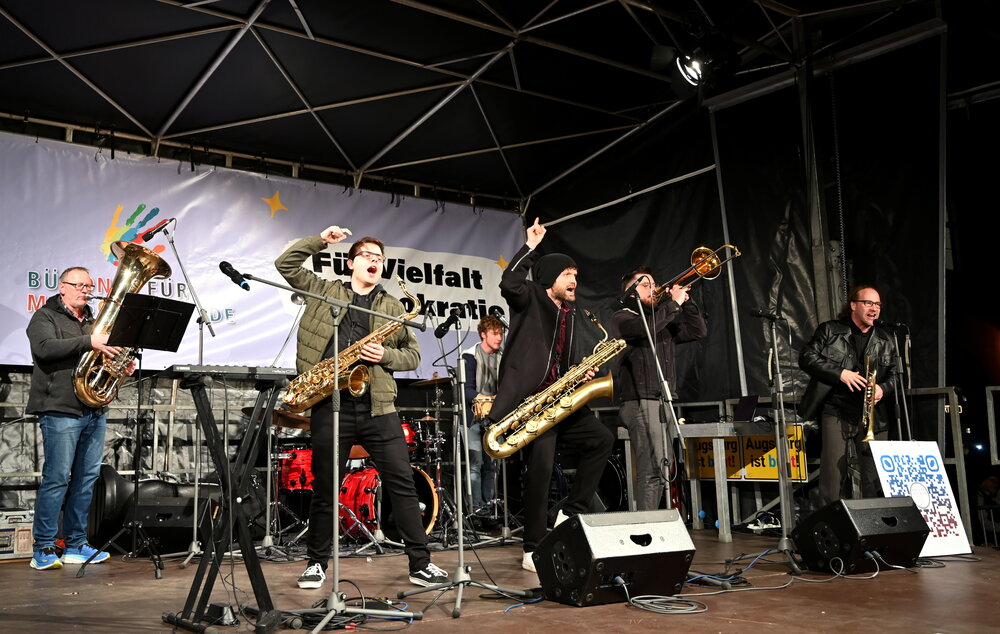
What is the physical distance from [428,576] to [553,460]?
973 millimetres

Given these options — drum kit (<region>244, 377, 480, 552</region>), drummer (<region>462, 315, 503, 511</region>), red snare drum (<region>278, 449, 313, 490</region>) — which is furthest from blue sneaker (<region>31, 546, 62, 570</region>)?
drummer (<region>462, 315, 503, 511</region>)

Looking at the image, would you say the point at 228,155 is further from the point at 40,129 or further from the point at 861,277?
the point at 861,277

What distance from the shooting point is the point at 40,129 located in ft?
23.6

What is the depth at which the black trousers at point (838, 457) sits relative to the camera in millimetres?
5676

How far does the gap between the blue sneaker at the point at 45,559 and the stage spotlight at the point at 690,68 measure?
229 inches

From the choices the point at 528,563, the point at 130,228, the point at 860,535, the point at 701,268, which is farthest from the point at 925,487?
the point at 130,228

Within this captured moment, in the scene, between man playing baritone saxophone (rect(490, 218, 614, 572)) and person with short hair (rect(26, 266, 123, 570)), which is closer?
man playing baritone saxophone (rect(490, 218, 614, 572))

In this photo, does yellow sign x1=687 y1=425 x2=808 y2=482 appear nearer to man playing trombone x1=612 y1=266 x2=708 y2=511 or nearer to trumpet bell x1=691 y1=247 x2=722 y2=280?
man playing trombone x1=612 y1=266 x2=708 y2=511

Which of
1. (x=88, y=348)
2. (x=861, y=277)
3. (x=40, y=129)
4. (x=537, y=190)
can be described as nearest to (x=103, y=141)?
(x=40, y=129)

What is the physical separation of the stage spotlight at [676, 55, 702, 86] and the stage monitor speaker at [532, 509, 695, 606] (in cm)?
397

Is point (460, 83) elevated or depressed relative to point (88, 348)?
elevated

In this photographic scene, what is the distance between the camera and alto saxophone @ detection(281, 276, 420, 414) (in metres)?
4.32

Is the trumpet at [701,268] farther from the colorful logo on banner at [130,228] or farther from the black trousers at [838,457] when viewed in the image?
the colorful logo on banner at [130,228]

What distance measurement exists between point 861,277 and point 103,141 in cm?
664
